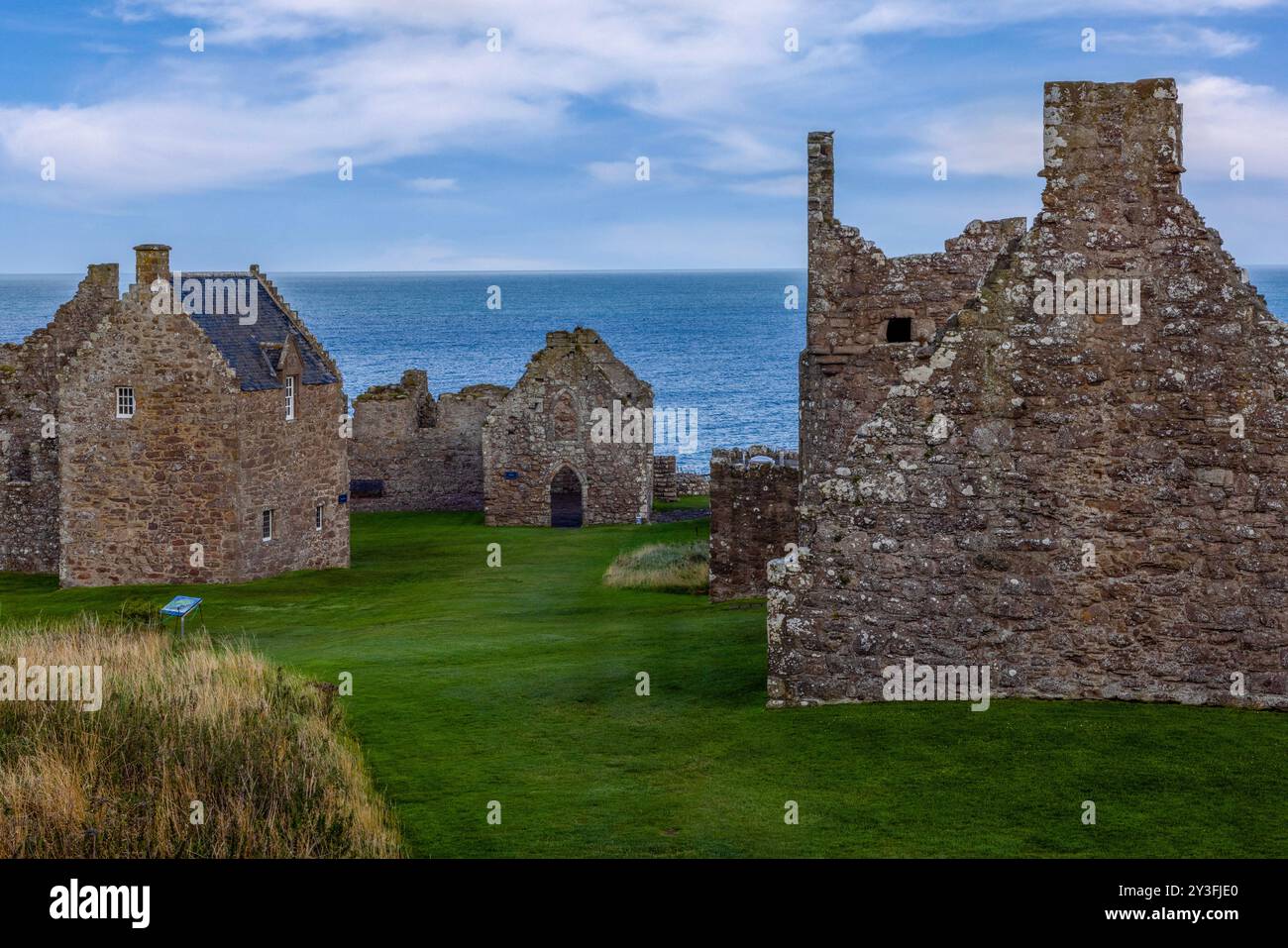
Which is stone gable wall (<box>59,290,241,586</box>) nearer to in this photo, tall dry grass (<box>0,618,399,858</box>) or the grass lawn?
the grass lawn

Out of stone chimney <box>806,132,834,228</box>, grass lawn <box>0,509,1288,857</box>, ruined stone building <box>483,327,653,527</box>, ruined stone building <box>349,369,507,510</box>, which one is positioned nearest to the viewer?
grass lawn <box>0,509,1288,857</box>

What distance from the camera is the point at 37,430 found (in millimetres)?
38031

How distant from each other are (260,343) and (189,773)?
83.1ft

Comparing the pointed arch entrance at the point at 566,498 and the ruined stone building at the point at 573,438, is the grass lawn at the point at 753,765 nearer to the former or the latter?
the ruined stone building at the point at 573,438

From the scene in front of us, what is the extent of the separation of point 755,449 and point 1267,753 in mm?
16025

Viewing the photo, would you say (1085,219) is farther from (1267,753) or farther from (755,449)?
(755,449)

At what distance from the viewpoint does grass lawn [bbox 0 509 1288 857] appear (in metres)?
11.5

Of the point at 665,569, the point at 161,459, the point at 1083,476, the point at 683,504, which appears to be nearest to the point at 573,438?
the point at 683,504

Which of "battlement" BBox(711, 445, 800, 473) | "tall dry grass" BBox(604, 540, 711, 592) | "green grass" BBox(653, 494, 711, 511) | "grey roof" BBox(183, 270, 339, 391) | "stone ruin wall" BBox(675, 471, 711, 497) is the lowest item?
"tall dry grass" BBox(604, 540, 711, 592)

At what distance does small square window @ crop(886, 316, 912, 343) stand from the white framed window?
21.6m

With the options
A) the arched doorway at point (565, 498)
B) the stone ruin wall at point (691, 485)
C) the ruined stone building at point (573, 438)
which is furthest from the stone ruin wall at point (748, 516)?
the stone ruin wall at point (691, 485)

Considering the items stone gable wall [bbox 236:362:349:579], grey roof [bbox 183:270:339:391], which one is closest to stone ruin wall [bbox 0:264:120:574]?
grey roof [bbox 183:270:339:391]

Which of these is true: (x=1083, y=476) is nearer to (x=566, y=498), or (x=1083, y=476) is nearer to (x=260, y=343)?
(x=260, y=343)

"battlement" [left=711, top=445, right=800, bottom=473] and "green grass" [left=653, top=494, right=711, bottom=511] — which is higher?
"battlement" [left=711, top=445, right=800, bottom=473]
